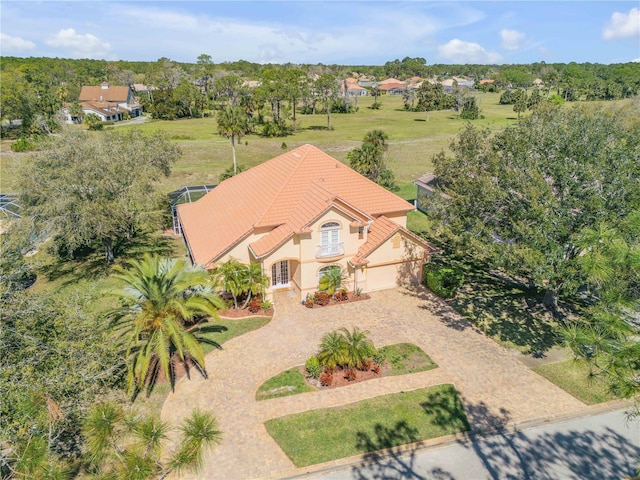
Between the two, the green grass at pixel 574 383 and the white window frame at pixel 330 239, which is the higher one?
the white window frame at pixel 330 239

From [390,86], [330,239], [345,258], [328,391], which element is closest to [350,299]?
[345,258]

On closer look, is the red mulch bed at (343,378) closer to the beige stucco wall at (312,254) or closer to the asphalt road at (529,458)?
the asphalt road at (529,458)

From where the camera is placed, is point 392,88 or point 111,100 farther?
point 392,88

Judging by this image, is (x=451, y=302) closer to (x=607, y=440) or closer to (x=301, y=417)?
(x=607, y=440)

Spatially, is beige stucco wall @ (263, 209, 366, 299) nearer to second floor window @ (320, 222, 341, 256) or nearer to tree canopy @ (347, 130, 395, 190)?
second floor window @ (320, 222, 341, 256)

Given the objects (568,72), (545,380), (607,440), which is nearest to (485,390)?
(545,380)

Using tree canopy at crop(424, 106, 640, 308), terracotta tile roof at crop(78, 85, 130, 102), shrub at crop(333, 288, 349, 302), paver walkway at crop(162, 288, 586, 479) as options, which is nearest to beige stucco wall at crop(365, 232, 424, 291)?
shrub at crop(333, 288, 349, 302)

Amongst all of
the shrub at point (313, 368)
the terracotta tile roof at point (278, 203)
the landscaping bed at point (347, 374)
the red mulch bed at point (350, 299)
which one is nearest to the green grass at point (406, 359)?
the landscaping bed at point (347, 374)

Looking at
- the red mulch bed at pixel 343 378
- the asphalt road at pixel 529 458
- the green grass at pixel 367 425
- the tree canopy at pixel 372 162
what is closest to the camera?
the asphalt road at pixel 529 458

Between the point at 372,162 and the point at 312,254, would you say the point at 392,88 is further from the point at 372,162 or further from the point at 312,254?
the point at 312,254
